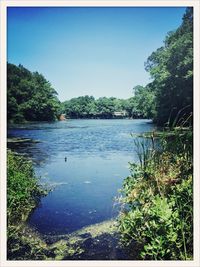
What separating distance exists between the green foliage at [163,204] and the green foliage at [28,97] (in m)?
13.5

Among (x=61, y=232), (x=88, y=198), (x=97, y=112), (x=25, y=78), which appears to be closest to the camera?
(x=61, y=232)

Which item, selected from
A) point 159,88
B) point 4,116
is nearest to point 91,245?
point 4,116

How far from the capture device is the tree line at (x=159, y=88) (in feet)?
46.1

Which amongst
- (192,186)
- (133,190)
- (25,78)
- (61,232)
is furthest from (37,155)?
(25,78)

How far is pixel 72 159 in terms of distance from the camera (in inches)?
344

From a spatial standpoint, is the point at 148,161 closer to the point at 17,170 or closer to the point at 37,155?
the point at 17,170

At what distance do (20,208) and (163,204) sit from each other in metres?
2.08

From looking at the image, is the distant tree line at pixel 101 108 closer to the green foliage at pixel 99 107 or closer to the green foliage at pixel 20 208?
the green foliage at pixel 99 107

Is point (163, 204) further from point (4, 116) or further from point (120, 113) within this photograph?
point (120, 113)

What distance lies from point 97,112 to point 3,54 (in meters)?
44.1

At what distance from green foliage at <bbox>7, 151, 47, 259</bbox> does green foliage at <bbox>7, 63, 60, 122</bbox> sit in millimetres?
11895

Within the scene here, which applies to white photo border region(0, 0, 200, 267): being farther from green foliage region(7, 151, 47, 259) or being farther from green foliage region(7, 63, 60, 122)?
green foliage region(7, 63, 60, 122)

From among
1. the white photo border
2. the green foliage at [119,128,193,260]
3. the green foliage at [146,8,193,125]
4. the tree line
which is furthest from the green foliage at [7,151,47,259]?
the green foliage at [146,8,193,125]

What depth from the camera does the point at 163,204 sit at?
2723mm
